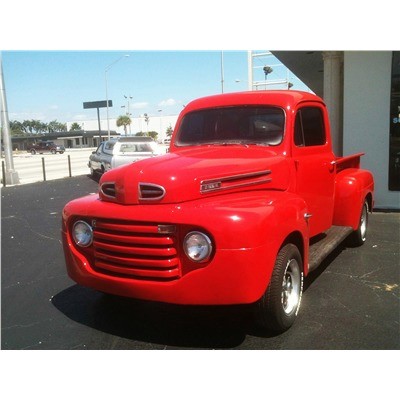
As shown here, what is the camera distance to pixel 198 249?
2898mm

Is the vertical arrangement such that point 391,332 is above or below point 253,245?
below

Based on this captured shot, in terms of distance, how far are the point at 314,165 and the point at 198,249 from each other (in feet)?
6.75

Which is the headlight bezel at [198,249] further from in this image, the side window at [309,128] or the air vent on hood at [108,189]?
the side window at [309,128]

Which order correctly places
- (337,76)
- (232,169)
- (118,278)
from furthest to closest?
1. (337,76)
2. (232,169)
3. (118,278)

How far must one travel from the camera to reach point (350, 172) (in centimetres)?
587

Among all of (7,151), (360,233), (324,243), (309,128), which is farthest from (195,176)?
(7,151)

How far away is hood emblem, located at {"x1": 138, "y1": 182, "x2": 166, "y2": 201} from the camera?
3150 mm

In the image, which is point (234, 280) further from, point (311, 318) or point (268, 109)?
point (268, 109)

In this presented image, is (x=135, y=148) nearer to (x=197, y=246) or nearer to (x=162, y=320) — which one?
(x=162, y=320)

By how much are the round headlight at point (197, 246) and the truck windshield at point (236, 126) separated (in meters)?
1.55

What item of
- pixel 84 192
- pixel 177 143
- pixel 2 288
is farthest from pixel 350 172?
pixel 84 192

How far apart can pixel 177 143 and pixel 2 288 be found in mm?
2496

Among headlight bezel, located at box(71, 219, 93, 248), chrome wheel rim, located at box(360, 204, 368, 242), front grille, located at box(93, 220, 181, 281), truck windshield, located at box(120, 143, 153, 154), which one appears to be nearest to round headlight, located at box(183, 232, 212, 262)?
front grille, located at box(93, 220, 181, 281)

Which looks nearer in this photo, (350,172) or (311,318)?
(311,318)
